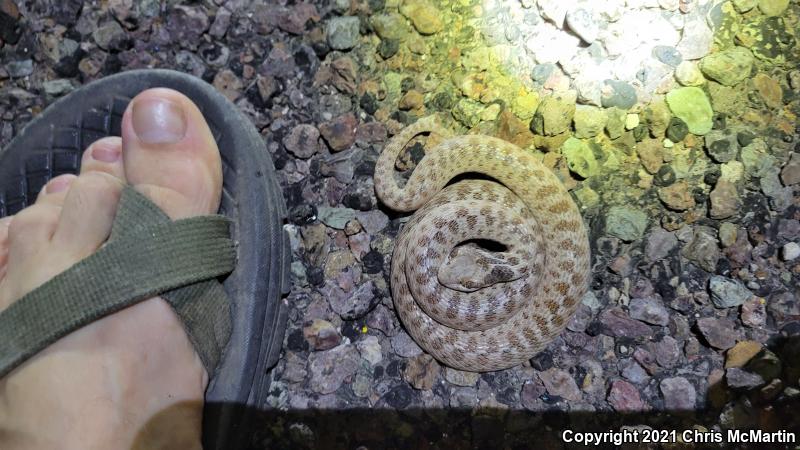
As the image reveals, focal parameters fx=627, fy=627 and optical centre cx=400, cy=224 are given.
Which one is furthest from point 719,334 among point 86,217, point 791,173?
point 86,217

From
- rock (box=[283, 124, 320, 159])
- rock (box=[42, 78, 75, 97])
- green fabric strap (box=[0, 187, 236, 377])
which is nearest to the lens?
green fabric strap (box=[0, 187, 236, 377])

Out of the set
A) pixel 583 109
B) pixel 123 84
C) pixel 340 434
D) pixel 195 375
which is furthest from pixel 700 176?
pixel 123 84

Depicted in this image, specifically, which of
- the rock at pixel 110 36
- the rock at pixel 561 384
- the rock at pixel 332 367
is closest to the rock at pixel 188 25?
the rock at pixel 110 36

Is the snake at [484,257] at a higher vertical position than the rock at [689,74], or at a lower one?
lower

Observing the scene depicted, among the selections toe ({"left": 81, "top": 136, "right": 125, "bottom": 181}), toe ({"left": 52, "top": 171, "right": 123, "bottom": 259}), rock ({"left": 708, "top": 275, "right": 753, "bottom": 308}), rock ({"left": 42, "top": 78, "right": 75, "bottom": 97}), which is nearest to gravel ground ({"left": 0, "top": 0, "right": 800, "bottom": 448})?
rock ({"left": 708, "top": 275, "right": 753, "bottom": 308})

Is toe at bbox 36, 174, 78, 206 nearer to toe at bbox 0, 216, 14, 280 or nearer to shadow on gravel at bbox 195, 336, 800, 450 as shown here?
toe at bbox 0, 216, 14, 280

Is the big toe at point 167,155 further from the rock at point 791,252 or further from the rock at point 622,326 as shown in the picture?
the rock at point 791,252

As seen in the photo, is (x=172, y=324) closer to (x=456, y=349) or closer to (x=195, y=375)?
(x=195, y=375)

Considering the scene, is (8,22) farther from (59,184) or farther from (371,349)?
(371,349)
